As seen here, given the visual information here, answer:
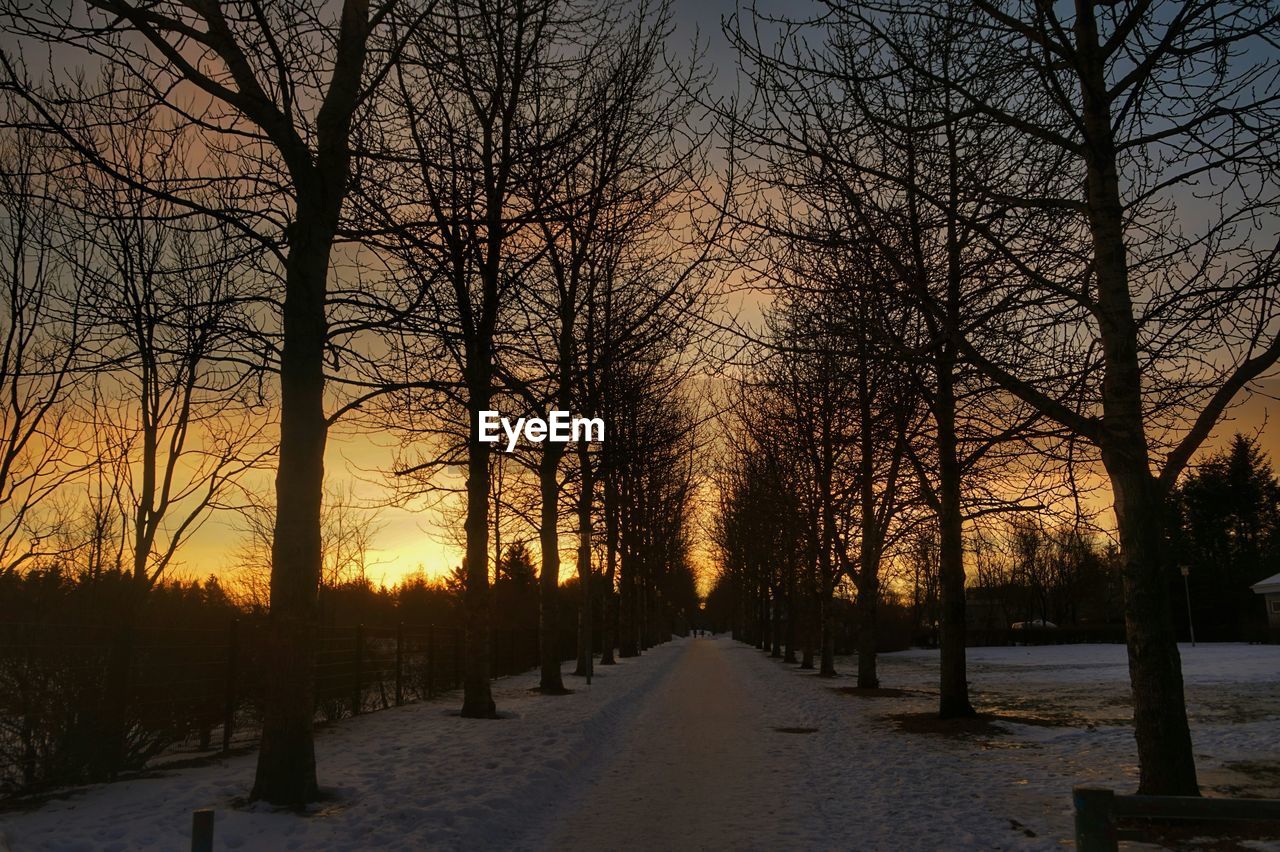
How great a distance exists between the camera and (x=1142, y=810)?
338cm

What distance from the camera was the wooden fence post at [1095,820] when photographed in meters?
3.47

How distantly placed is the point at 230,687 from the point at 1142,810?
35.1 ft

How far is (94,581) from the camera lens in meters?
9.85

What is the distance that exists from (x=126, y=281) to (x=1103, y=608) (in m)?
87.7

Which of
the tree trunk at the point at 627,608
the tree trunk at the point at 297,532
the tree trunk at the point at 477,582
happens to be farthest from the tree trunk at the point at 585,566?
the tree trunk at the point at 297,532

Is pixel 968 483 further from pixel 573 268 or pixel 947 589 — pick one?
pixel 573 268

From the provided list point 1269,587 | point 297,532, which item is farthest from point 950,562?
point 1269,587

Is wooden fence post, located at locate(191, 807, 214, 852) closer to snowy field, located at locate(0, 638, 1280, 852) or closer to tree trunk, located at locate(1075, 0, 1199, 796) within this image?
snowy field, located at locate(0, 638, 1280, 852)

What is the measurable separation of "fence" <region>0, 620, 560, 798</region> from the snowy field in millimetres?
478

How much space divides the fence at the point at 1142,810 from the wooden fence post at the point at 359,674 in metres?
13.7

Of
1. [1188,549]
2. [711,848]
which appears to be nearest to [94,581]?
[711,848]

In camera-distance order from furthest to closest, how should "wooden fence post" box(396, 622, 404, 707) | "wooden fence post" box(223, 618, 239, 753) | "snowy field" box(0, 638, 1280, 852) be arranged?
"wooden fence post" box(396, 622, 404, 707) → "wooden fence post" box(223, 618, 239, 753) → "snowy field" box(0, 638, 1280, 852)

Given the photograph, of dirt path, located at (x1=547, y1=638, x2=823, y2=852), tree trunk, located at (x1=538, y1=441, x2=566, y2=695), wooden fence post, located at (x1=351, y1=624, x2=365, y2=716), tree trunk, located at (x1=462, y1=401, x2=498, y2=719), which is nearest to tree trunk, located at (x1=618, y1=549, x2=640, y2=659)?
tree trunk, located at (x1=538, y1=441, x2=566, y2=695)

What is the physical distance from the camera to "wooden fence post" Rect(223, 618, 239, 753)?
35.6 ft
